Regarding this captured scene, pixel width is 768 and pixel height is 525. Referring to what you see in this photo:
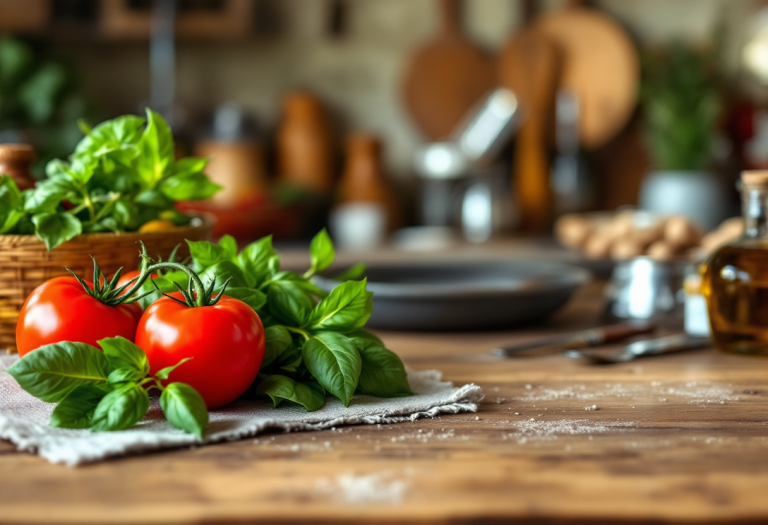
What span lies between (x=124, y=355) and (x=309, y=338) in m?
0.16

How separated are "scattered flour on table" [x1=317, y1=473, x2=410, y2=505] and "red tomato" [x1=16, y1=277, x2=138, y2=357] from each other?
10.2 inches

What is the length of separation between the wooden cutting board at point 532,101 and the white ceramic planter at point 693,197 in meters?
0.39

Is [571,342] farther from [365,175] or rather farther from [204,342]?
[365,175]

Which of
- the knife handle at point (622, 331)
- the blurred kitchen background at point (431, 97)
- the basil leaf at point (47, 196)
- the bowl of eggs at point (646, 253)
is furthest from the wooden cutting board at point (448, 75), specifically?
the basil leaf at point (47, 196)

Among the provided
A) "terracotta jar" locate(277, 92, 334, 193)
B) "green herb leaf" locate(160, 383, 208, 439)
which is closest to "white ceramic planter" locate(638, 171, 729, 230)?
"terracotta jar" locate(277, 92, 334, 193)

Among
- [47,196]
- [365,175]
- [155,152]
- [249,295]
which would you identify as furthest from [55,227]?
[365,175]

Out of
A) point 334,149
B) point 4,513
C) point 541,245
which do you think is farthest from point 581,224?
point 4,513

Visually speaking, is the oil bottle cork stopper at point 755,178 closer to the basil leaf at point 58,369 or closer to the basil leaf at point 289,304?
the basil leaf at point 289,304

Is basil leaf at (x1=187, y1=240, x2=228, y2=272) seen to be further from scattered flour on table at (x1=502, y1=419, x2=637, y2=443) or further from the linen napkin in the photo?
scattered flour on table at (x1=502, y1=419, x2=637, y2=443)

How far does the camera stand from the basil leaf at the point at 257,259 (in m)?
0.80

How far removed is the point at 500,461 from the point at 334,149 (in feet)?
8.24

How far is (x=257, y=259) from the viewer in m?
0.81

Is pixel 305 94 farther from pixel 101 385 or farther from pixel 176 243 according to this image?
pixel 101 385

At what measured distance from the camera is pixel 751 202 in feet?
3.04
